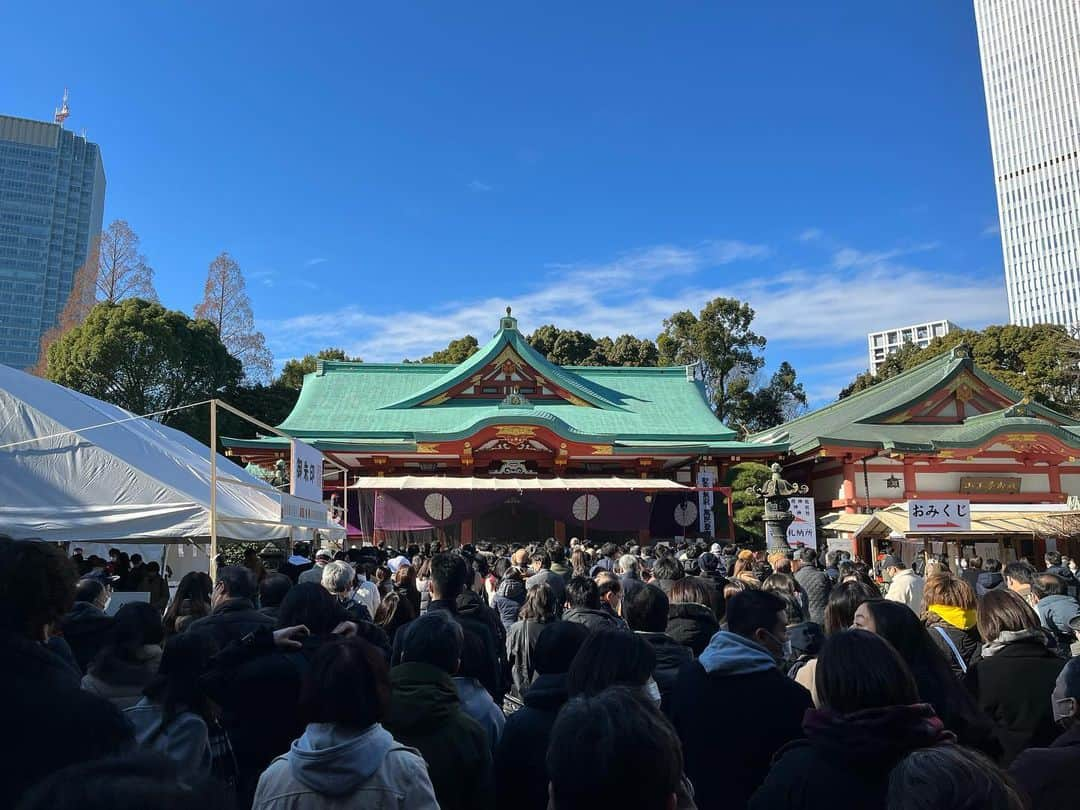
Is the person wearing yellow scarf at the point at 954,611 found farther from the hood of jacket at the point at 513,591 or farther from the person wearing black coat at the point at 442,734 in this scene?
the hood of jacket at the point at 513,591

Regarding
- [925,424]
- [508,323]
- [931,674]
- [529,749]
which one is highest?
[508,323]

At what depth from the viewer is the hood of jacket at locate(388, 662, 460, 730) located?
2393 mm

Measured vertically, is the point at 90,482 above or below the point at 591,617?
above

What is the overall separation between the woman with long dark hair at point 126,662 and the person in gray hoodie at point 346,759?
122cm

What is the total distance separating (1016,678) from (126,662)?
3532 millimetres

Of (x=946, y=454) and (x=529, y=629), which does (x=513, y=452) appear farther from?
(x=529, y=629)

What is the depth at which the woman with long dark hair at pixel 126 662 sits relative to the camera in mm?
2836

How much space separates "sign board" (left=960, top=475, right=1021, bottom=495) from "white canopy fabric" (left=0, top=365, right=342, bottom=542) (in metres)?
17.7

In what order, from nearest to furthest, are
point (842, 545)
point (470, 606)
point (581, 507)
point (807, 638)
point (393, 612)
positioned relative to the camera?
point (807, 638) < point (470, 606) < point (393, 612) < point (842, 545) < point (581, 507)

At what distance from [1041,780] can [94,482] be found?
21.6 feet

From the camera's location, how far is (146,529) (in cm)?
600

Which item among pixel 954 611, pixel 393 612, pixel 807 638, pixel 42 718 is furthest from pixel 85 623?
pixel 954 611

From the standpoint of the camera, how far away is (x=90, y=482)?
6.14 metres

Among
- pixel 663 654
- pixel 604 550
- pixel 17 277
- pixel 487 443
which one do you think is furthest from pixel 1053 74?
pixel 17 277
